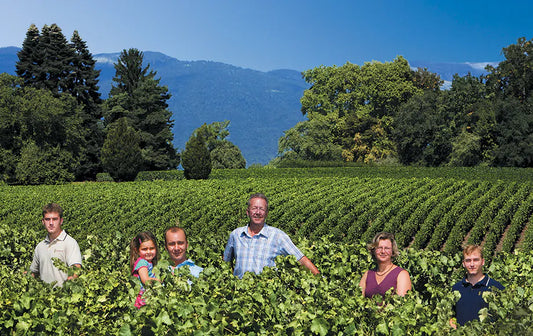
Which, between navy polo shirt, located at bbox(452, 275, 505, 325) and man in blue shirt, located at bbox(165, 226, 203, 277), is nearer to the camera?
navy polo shirt, located at bbox(452, 275, 505, 325)

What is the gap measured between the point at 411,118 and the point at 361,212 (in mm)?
33402

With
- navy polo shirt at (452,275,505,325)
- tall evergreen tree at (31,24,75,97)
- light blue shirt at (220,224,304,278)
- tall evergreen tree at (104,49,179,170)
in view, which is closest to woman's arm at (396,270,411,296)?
navy polo shirt at (452,275,505,325)

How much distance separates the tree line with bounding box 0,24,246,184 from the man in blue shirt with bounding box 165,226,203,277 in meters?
30.6

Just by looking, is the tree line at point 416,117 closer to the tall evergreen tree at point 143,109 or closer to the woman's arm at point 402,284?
the tall evergreen tree at point 143,109

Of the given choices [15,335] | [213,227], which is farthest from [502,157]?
[15,335]

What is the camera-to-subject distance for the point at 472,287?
4895 millimetres

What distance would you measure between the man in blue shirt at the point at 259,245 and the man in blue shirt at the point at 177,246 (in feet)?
1.84

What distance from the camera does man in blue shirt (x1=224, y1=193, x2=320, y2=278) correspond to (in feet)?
17.8

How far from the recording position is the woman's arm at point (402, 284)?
480 cm

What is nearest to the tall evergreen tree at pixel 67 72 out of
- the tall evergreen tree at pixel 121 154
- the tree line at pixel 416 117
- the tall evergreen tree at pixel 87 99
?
the tall evergreen tree at pixel 87 99

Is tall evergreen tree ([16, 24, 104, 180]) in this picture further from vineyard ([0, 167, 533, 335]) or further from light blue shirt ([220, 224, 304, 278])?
light blue shirt ([220, 224, 304, 278])

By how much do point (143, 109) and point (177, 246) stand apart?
4768 centimetres

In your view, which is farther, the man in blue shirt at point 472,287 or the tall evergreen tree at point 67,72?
the tall evergreen tree at point 67,72

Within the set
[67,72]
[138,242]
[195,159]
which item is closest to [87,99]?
[67,72]
